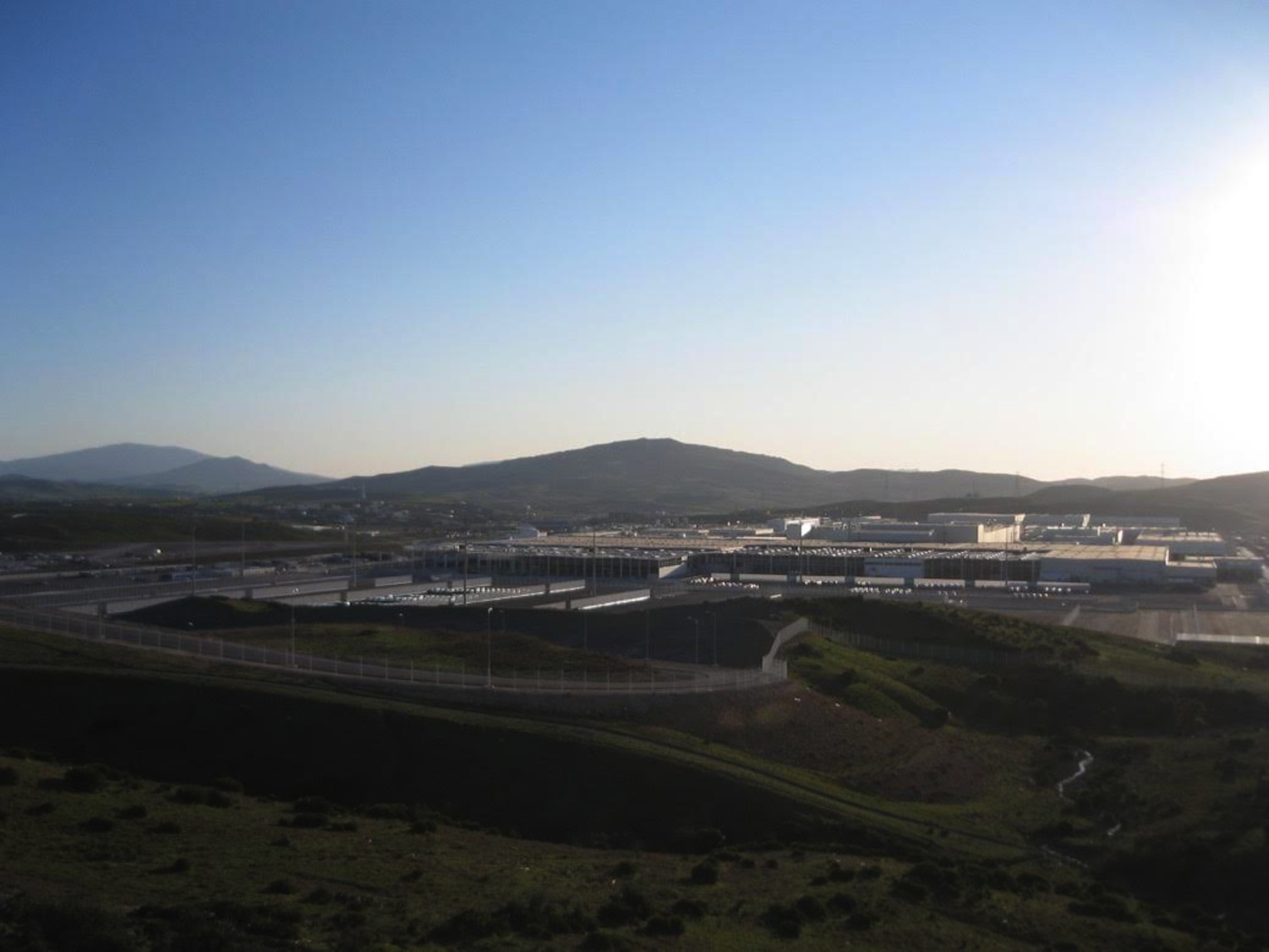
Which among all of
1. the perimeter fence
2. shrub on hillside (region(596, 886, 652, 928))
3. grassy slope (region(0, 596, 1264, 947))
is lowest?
grassy slope (region(0, 596, 1264, 947))

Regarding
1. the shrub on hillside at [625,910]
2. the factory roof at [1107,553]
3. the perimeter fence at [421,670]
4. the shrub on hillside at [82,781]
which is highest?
the factory roof at [1107,553]

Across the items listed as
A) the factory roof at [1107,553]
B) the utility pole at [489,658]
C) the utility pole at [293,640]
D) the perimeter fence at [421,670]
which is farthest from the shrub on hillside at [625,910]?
the factory roof at [1107,553]

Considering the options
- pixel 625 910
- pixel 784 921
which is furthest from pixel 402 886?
pixel 784 921

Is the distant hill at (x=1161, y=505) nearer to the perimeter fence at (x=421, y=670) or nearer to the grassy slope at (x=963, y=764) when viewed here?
the grassy slope at (x=963, y=764)

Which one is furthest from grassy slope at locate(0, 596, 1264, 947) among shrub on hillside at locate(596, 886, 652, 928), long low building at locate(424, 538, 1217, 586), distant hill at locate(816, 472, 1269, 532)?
distant hill at locate(816, 472, 1269, 532)

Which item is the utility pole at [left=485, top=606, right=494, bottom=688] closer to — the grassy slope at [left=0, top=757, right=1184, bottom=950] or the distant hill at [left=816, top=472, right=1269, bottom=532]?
the grassy slope at [left=0, top=757, right=1184, bottom=950]

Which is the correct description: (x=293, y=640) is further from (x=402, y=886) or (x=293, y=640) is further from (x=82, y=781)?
(x=402, y=886)

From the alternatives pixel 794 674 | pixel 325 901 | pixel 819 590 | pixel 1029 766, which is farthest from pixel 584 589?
pixel 325 901

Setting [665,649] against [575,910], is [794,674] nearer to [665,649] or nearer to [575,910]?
[665,649]
